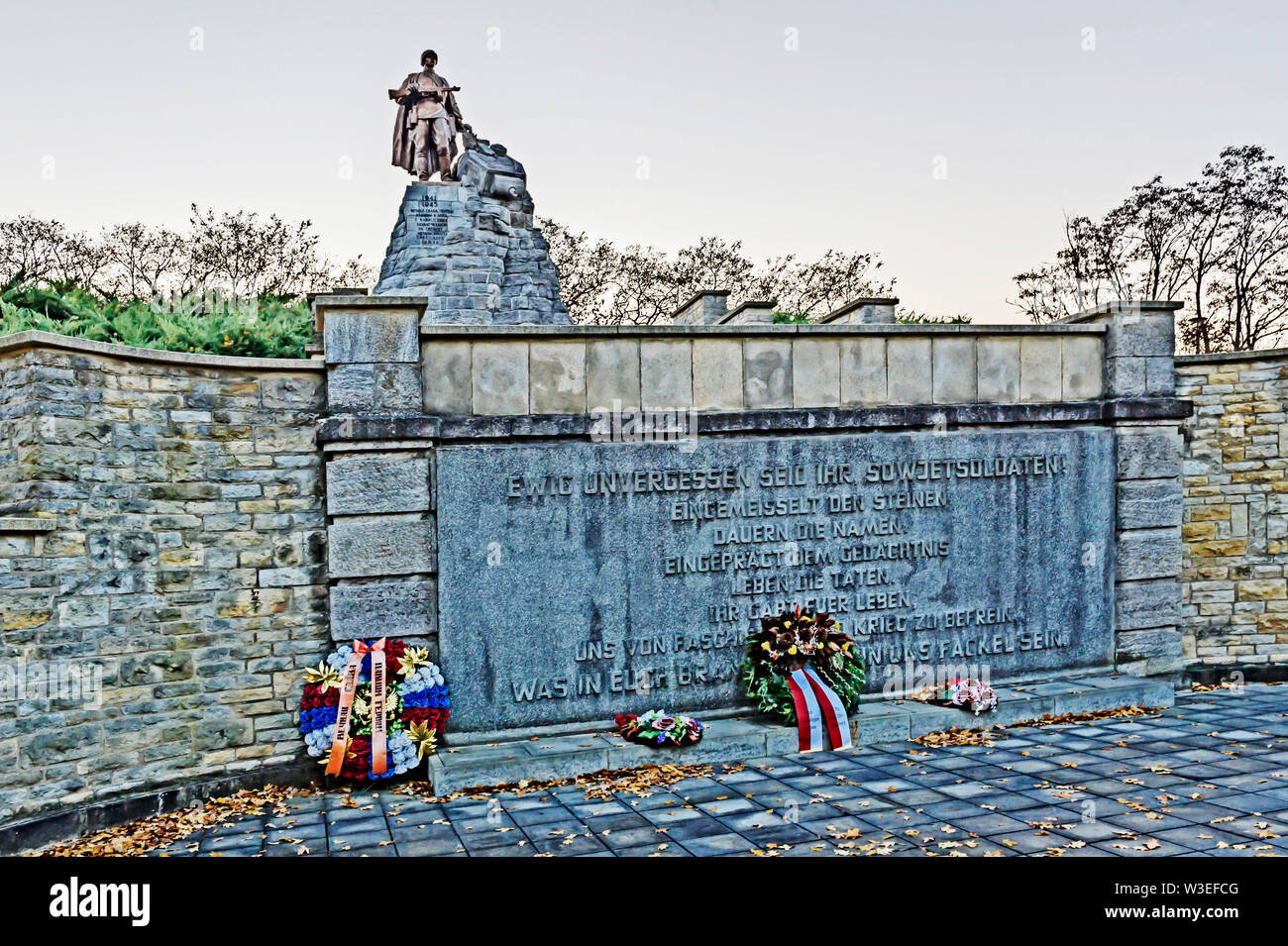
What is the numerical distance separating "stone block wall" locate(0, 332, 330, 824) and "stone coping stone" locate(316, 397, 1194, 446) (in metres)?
0.45

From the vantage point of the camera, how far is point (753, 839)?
575cm

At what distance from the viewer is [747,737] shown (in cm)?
757

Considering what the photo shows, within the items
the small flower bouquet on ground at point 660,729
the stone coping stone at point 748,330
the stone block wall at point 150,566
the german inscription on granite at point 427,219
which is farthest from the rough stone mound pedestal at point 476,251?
the small flower bouquet on ground at point 660,729

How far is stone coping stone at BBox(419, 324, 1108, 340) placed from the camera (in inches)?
301

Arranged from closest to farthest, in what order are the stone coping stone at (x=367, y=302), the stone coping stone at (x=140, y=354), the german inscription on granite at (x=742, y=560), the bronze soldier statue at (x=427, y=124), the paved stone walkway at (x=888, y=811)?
the paved stone walkway at (x=888, y=811) → the stone coping stone at (x=140, y=354) → the stone coping stone at (x=367, y=302) → the german inscription on granite at (x=742, y=560) → the bronze soldier statue at (x=427, y=124)

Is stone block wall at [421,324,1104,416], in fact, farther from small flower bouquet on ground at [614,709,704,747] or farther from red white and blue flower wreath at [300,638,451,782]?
small flower bouquet on ground at [614,709,704,747]

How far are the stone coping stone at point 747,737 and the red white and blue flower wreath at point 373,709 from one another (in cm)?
26

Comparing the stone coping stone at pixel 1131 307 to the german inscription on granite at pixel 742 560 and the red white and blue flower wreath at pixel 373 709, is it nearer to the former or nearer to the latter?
the german inscription on granite at pixel 742 560

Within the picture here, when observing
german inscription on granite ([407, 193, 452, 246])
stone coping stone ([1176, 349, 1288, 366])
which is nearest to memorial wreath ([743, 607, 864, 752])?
stone coping stone ([1176, 349, 1288, 366])

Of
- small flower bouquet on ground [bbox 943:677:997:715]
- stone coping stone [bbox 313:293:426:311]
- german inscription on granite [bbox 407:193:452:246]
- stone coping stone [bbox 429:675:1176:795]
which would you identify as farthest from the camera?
german inscription on granite [bbox 407:193:452:246]

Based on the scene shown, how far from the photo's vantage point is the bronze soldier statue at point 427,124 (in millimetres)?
17266
